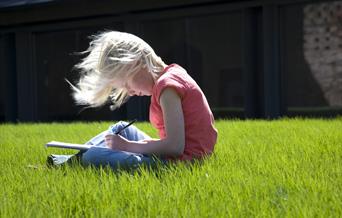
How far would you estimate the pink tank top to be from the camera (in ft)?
10.9

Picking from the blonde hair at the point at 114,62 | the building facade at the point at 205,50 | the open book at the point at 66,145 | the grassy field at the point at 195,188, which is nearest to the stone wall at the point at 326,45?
the building facade at the point at 205,50

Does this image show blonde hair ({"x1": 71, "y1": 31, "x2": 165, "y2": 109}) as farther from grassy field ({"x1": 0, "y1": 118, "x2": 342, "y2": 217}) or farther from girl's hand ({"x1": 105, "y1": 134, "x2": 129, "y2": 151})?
grassy field ({"x1": 0, "y1": 118, "x2": 342, "y2": 217})

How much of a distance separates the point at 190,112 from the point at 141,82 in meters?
0.36

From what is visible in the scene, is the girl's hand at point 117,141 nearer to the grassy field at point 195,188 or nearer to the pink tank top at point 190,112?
the grassy field at point 195,188

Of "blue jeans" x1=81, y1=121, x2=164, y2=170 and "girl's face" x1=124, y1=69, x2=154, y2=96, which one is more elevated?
"girl's face" x1=124, y1=69, x2=154, y2=96

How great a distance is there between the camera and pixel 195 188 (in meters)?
2.88

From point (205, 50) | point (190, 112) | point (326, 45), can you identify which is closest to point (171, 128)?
point (190, 112)

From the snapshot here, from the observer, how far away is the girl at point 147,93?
3.26 metres

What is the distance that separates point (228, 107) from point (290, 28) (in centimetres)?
247

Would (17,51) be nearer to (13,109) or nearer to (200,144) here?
(13,109)

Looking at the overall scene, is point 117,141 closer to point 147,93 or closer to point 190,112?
point 147,93

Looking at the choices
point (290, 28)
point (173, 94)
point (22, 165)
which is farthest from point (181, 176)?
point (290, 28)

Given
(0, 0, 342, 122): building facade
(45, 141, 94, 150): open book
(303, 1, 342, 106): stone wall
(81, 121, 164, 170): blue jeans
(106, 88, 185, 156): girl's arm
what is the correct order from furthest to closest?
1. (303, 1, 342, 106): stone wall
2. (0, 0, 342, 122): building facade
3. (45, 141, 94, 150): open book
4. (81, 121, 164, 170): blue jeans
5. (106, 88, 185, 156): girl's arm

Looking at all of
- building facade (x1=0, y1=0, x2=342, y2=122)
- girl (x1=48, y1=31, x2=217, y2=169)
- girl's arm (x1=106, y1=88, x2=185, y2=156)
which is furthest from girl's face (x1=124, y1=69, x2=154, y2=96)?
building facade (x1=0, y1=0, x2=342, y2=122)
